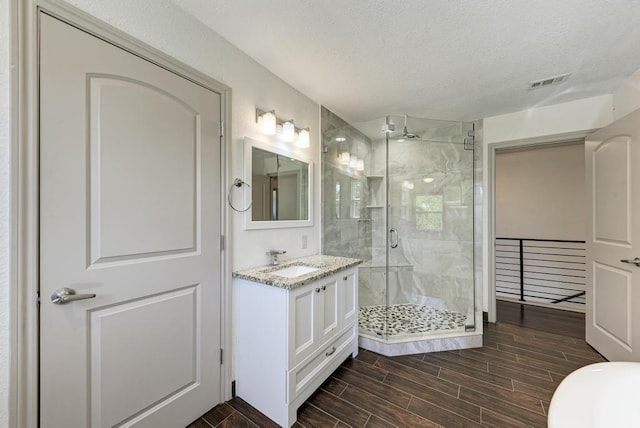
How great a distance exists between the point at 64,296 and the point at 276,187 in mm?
1426

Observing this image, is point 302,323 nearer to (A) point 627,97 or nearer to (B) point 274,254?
(B) point 274,254

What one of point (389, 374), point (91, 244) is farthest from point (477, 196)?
point (91, 244)

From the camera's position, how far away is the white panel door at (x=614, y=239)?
6.65ft

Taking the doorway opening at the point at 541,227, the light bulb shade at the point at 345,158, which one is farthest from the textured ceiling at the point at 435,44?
the doorway opening at the point at 541,227

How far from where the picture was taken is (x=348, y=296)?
89.3 inches

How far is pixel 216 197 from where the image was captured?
5.62 ft

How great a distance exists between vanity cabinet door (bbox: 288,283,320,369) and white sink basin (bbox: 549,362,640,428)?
3.91 ft

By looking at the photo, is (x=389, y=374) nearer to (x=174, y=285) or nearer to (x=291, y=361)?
(x=291, y=361)

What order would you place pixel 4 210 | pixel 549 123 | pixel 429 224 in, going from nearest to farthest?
pixel 4 210, pixel 549 123, pixel 429 224

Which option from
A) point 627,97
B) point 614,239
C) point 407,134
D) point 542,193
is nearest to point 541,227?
point 542,193

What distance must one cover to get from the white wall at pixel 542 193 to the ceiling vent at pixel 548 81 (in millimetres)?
1584

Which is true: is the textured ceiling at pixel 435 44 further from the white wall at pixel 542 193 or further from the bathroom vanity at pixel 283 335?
the white wall at pixel 542 193

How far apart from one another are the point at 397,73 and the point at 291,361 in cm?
234

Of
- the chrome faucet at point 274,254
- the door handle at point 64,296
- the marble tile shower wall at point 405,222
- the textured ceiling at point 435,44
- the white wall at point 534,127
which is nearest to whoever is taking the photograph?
the door handle at point 64,296
